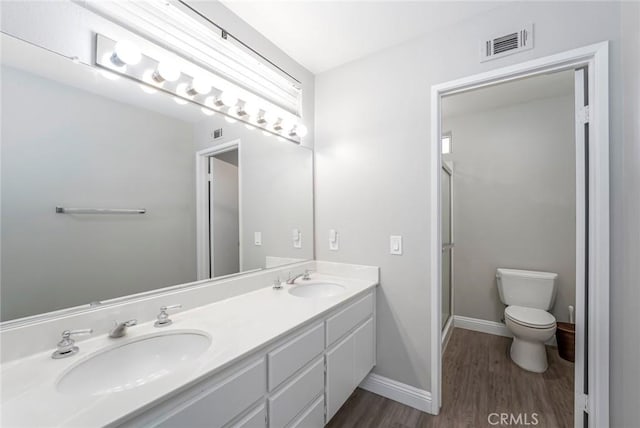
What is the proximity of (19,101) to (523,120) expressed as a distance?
3.69 metres

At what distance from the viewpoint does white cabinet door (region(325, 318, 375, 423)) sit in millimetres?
1421

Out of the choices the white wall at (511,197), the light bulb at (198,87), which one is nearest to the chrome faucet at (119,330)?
the light bulb at (198,87)

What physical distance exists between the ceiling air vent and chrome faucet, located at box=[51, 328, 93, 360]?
2.37 metres

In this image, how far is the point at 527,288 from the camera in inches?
100

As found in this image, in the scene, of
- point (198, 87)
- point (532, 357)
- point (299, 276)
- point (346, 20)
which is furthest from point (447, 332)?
point (198, 87)

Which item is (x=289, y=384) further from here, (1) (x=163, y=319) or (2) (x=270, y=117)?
(2) (x=270, y=117)

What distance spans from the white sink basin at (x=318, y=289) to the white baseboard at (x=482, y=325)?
1995mm

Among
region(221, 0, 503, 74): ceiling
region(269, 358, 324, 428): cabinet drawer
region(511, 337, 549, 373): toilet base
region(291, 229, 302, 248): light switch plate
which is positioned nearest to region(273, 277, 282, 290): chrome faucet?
region(291, 229, 302, 248): light switch plate

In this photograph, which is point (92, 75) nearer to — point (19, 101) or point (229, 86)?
point (19, 101)

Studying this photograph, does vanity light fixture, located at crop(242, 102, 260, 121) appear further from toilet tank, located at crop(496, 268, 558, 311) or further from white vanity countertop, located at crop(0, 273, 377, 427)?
toilet tank, located at crop(496, 268, 558, 311)

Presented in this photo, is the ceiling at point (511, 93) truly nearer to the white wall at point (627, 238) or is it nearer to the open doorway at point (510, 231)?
the open doorway at point (510, 231)

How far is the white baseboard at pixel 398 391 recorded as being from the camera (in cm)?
175

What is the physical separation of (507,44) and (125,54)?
1936 millimetres

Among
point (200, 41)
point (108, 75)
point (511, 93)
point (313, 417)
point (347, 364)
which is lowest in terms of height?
point (313, 417)
